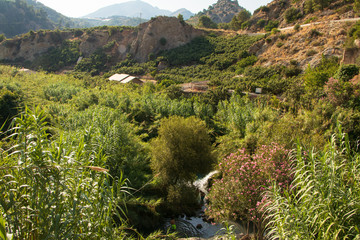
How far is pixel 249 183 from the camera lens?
7.17 metres

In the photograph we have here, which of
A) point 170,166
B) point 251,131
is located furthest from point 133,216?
point 251,131

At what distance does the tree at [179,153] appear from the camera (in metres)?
10.2

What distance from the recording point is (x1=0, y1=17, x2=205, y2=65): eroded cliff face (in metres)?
48.5

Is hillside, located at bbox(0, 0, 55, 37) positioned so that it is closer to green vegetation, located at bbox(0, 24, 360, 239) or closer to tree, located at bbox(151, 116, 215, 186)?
green vegetation, located at bbox(0, 24, 360, 239)

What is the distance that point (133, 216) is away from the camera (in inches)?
344

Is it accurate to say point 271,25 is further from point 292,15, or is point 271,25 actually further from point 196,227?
point 196,227

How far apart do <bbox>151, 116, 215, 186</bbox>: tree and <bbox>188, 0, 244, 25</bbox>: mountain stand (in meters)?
134

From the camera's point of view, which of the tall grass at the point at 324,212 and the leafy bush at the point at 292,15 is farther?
the leafy bush at the point at 292,15

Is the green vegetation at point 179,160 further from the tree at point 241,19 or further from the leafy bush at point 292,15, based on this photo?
the tree at point 241,19

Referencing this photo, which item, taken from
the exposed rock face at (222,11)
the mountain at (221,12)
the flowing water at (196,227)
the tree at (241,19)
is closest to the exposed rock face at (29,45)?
the tree at (241,19)

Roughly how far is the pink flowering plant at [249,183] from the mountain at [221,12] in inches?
5392

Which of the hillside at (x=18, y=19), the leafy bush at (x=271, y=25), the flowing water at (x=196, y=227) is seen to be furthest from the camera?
the hillside at (x=18, y=19)

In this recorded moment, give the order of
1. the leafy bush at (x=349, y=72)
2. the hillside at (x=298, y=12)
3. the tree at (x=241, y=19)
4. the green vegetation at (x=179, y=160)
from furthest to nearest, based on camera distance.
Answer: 1. the tree at (x=241, y=19)
2. the hillside at (x=298, y=12)
3. the leafy bush at (x=349, y=72)
4. the green vegetation at (x=179, y=160)

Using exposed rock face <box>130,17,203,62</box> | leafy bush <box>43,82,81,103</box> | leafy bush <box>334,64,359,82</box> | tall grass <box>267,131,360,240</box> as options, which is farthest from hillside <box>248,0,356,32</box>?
tall grass <box>267,131,360,240</box>
